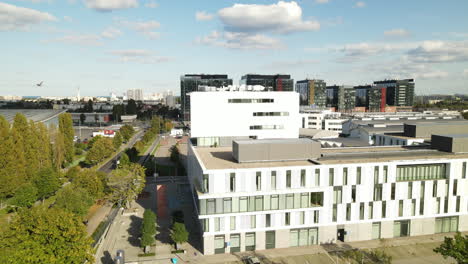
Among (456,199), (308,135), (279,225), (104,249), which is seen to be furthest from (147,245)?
(308,135)

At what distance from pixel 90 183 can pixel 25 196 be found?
9.97 m

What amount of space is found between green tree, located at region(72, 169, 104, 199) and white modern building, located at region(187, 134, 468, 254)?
2178cm

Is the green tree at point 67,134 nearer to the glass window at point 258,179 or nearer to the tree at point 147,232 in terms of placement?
the tree at point 147,232

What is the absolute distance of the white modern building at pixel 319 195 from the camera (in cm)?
4134

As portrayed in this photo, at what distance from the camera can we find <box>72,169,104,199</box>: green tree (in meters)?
56.7

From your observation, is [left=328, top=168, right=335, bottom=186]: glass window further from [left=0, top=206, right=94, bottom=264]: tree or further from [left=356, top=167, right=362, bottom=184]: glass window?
[left=0, top=206, right=94, bottom=264]: tree

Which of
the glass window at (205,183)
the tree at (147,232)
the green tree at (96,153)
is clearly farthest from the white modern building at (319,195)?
the green tree at (96,153)

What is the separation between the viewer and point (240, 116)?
63781mm

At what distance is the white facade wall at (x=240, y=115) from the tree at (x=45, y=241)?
1258 inches

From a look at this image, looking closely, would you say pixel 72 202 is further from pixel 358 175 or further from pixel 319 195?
pixel 358 175

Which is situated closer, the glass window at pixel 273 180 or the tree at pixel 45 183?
the glass window at pixel 273 180

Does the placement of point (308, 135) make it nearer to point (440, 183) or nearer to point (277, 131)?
point (277, 131)

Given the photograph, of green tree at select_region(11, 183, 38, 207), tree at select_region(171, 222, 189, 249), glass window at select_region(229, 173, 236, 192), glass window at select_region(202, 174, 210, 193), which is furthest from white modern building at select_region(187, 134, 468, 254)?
green tree at select_region(11, 183, 38, 207)

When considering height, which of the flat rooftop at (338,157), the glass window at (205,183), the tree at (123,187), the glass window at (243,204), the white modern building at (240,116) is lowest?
the tree at (123,187)
